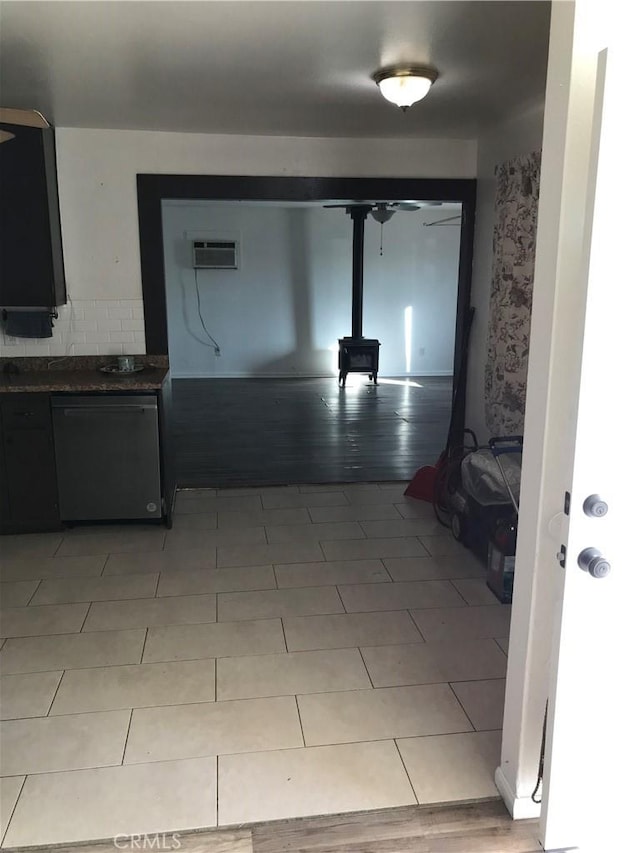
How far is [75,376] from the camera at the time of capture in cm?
395

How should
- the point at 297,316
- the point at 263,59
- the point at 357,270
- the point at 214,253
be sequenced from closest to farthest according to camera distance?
the point at 263,59
the point at 357,270
the point at 214,253
the point at 297,316

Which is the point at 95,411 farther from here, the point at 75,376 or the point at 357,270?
the point at 357,270

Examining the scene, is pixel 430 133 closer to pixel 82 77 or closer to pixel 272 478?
pixel 82 77

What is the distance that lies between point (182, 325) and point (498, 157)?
630 cm

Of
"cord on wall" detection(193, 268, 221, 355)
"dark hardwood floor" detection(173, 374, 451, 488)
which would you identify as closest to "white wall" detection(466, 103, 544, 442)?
"dark hardwood floor" detection(173, 374, 451, 488)

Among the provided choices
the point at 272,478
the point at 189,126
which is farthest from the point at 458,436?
the point at 189,126

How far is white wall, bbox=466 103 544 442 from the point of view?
395cm

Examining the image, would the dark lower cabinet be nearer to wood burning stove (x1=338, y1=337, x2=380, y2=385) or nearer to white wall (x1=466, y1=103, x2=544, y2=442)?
white wall (x1=466, y1=103, x2=544, y2=442)

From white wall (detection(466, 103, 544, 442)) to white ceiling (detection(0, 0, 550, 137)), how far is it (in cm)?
17

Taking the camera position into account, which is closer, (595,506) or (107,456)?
(595,506)

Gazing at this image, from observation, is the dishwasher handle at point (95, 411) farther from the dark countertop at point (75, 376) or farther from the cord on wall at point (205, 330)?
the cord on wall at point (205, 330)

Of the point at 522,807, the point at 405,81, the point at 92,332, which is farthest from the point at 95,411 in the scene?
the point at 522,807

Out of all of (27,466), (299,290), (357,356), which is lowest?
(27,466)

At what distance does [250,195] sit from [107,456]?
190 centimetres
